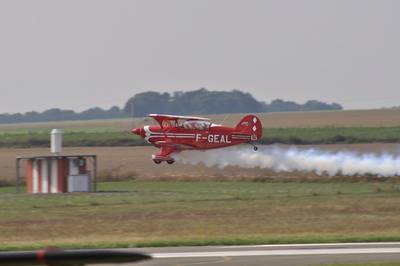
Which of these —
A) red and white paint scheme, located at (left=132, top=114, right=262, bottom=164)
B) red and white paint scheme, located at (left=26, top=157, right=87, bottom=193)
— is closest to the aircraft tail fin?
red and white paint scheme, located at (left=132, top=114, right=262, bottom=164)

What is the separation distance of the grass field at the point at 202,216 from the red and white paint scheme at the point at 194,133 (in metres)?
4.39

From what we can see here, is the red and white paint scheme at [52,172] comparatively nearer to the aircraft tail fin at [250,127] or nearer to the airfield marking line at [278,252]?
the aircraft tail fin at [250,127]

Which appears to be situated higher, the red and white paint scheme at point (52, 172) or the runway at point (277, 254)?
the red and white paint scheme at point (52, 172)

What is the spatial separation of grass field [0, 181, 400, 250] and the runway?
1.41 m

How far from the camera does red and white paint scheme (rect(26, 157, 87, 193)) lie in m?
50.4

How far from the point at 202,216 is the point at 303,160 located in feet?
80.8

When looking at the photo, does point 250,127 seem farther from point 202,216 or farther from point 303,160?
point 202,216

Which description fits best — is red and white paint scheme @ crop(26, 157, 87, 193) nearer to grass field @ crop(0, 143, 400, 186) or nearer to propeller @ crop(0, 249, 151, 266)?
grass field @ crop(0, 143, 400, 186)

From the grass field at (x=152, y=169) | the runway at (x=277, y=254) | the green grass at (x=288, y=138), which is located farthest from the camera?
the green grass at (x=288, y=138)

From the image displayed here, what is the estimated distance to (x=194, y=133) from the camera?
53.5 meters

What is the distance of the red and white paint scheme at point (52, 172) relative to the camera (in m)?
50.4

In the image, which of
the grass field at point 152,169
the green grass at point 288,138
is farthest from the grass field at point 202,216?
the green grass at point 288,138

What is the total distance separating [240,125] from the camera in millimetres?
53438

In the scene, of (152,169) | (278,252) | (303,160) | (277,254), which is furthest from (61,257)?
(152,169)
